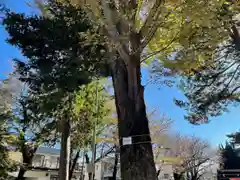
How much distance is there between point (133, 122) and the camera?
16.0ft

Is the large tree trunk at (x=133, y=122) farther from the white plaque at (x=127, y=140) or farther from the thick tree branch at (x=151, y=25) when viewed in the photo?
the thick tree branch at (x=151, y=25)

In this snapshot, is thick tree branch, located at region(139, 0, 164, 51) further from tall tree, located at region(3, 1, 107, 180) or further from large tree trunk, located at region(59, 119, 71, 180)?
large tree trunk, located at region(59, 119, 71, 180)

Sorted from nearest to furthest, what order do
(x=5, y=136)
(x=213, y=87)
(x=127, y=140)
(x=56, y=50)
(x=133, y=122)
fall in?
(x=127, y=140)
(x=133, y=122)
(x=56, y=50)
(x=213, y=87)
(x=5, y=136)

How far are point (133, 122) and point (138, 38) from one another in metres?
1.85

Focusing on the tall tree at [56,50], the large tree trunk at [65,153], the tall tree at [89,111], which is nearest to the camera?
the tall tree at [56,50]

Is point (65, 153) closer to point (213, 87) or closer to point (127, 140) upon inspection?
point (127, 140)

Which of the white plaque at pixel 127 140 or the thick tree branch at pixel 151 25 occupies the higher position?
the thick tree branch at pixel 151 25

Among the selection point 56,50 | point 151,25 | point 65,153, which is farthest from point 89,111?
point 151,25

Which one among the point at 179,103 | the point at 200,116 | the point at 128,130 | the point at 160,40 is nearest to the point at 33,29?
the point at 160,40

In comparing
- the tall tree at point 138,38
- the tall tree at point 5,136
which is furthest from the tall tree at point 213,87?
the tall tree at point 5,136

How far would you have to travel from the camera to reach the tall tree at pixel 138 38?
469 cm

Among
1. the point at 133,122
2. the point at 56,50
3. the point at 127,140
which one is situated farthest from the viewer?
the point at 56,50

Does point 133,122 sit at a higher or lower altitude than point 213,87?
lower

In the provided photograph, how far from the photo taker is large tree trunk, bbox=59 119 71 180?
28.8ft
